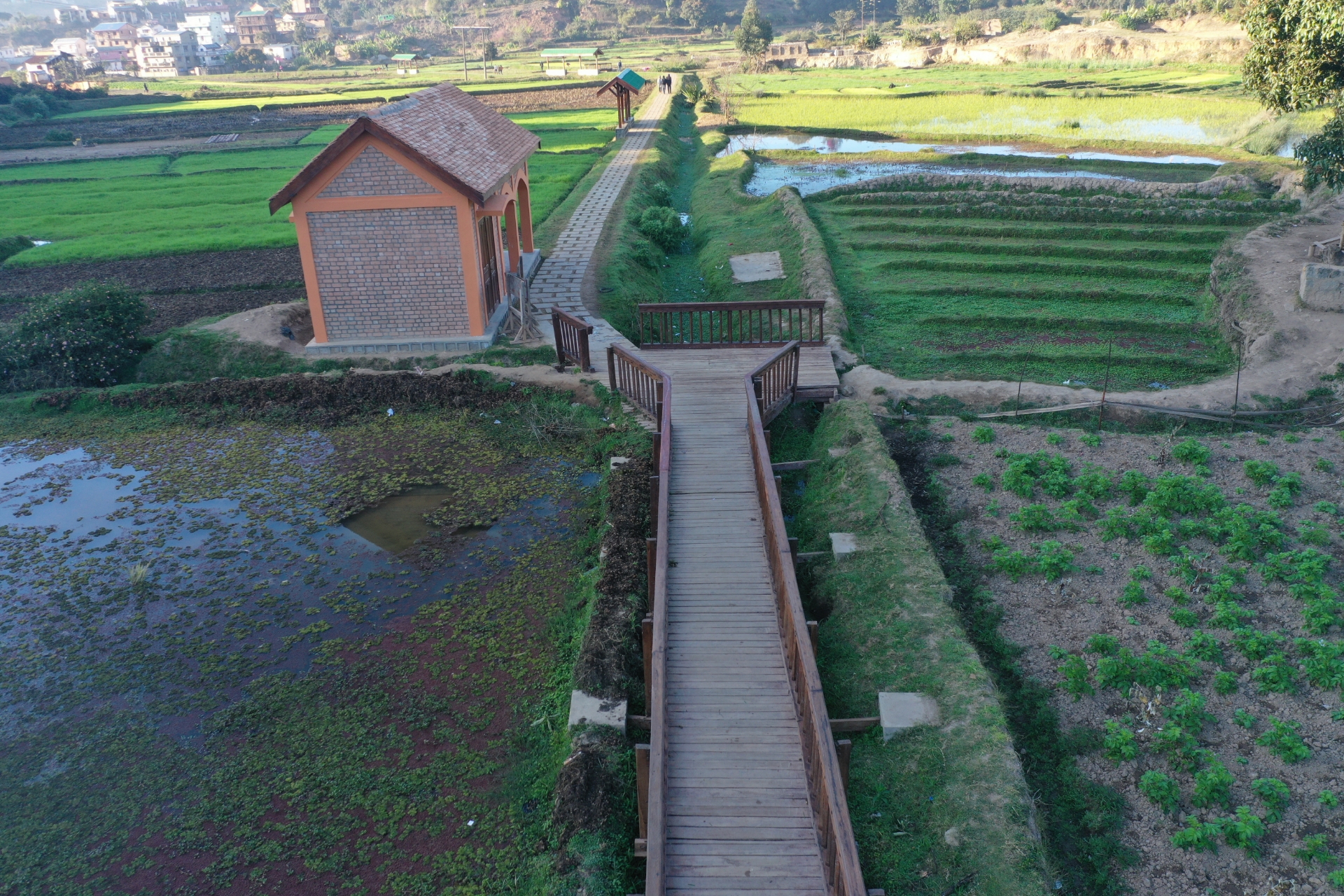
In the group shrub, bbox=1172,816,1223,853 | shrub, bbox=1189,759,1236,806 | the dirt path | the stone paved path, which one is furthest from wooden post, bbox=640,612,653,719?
the stone paved path

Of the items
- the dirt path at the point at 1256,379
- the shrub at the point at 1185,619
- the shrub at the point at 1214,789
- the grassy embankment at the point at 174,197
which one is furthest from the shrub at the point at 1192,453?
the grassy embankment at the point at 174,197

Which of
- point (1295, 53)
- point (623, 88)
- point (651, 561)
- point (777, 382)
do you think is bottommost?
point (651, 561)

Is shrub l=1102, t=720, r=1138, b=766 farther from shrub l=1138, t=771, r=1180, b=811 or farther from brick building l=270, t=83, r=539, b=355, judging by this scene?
brick building l=270, t=83, r=539, b=355

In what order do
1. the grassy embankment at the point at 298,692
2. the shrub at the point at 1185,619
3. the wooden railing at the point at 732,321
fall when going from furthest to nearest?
the wooden railing at the point at 732,321 → the shrub at the point at 1185,619 → the grassy embankment at the point at 298,692

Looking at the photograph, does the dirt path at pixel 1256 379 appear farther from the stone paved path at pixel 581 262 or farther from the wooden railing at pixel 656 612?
the stone paved path at pixel 581 262

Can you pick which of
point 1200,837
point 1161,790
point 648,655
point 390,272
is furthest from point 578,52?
point 1200,837

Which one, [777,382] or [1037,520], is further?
[777,382]

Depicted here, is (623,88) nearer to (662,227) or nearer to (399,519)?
(662,227)
